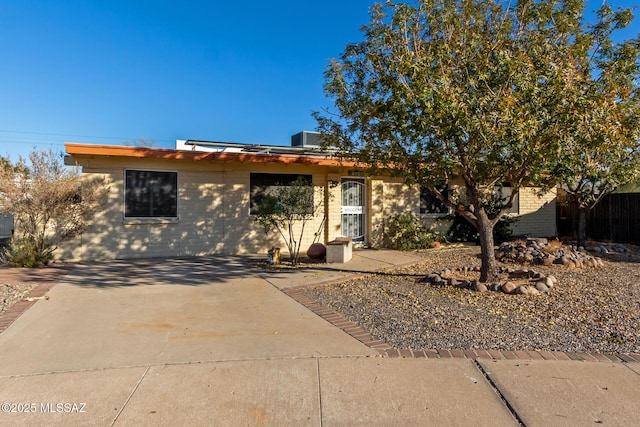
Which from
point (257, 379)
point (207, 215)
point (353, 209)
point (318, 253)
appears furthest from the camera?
point (353, 209)

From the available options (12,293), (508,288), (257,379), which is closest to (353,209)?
(508,288)

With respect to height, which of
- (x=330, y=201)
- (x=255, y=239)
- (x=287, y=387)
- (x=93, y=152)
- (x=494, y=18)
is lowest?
(x=287, y=387)

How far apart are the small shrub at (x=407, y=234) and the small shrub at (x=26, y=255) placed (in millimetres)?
9106

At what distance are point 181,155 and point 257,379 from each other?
8326 mm

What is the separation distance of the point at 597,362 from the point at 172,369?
154 inches

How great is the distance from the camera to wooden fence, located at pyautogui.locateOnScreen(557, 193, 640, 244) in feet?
48.2

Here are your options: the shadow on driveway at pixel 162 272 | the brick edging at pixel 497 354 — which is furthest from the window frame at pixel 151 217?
the brick edging at pixel 497 354

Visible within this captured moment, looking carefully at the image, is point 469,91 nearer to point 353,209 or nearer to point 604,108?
point 604,108

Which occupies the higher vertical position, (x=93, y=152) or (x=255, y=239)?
(x=93, y=152)

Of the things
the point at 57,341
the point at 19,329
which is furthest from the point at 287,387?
the point at 19,329

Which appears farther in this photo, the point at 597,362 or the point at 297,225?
the point at 297,225

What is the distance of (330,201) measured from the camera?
41.7 feet

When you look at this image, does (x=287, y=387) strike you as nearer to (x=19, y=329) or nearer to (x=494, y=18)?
(x=19, y=329)

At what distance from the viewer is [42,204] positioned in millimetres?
9586
